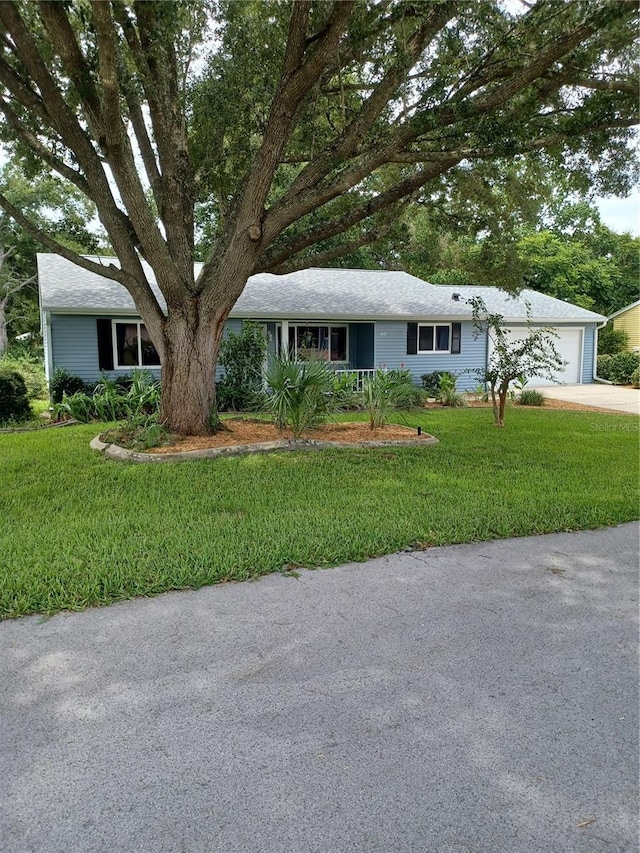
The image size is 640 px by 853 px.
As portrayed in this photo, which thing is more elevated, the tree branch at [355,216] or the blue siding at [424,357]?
the tree branch at [355,216]

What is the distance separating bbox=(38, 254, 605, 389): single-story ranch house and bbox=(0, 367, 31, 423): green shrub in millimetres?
1780

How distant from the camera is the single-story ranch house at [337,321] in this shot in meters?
14.0

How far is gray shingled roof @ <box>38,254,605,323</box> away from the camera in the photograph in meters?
14.0

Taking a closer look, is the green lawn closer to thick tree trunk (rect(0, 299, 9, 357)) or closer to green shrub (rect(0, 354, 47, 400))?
green shrub (rect(0, 354, 47, 400))

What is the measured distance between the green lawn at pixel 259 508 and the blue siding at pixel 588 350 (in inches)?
536

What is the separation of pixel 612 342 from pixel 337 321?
14.3 m

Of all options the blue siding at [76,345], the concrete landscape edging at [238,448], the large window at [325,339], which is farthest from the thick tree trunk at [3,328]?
the concrete landscape edging at [238,448]

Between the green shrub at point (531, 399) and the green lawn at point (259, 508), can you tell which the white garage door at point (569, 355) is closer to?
the green shrub at point (531, 399)

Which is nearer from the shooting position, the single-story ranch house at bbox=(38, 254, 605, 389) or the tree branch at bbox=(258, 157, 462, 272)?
the tree branch at bbox=(258, 157, 462, 272)

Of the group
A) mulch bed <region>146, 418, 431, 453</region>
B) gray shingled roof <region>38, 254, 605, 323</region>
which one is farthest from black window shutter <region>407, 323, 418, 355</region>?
mulch bed <region>146, 418, 431, 453</region>

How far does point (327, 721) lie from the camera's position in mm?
2562

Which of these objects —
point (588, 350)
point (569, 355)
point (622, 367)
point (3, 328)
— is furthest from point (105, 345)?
point (622, 367)

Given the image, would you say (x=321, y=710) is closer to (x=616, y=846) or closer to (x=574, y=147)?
(x=616, y=846)

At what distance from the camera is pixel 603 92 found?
7.59 meters
